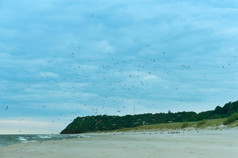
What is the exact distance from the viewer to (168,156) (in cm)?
1224

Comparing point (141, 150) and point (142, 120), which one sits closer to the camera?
point (141, 150)

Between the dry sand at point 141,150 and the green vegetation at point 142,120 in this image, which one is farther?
the green vegetation at point 142,120

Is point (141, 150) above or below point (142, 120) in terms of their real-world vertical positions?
below

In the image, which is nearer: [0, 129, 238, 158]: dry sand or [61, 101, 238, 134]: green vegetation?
[0, 129, 238, 158]: dry sand

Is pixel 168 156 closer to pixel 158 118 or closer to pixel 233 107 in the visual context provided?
pixel 233 107

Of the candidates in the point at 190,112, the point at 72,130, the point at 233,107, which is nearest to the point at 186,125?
the point at 233,107

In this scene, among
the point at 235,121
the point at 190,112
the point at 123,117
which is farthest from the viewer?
the point at 123,117

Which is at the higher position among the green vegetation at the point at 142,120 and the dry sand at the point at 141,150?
the green vegetation at the point at 142,120

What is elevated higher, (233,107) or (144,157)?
(233,107)

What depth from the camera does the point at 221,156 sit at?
1166 centimetres

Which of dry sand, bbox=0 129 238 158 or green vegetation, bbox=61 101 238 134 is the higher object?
green vegetation, bbox=61 101 238 134

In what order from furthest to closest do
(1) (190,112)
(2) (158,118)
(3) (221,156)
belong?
1. (2) (158,118)
2. (1) (190,112)
3. (3) (221,156)

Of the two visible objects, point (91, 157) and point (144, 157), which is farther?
point (91, 157)

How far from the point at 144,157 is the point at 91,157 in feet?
8.37
